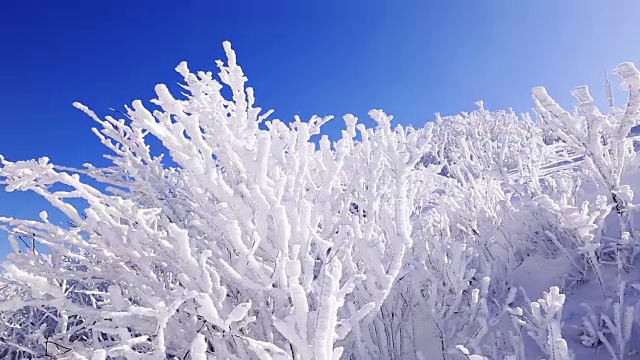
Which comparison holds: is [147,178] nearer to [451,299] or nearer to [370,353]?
[370,353]

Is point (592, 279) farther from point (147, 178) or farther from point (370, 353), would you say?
point (147, 178)

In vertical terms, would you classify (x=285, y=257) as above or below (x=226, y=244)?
below

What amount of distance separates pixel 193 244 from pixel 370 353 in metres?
0.98

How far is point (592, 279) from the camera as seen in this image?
2686 mm

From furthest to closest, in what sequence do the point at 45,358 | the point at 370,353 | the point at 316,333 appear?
1. the point at 370,353
2. the point at 45,358
3. the point at 316,333

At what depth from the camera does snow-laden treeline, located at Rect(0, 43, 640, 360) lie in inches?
61.9

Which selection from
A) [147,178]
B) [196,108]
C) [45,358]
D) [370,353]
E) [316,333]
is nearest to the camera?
[316,333]

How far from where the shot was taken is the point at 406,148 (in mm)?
2289

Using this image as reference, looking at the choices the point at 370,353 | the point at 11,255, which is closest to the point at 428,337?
the point at 370,353

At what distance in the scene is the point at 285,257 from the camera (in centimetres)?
159

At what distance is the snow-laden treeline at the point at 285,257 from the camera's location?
5.16 feet

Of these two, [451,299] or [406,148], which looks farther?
[451,299]

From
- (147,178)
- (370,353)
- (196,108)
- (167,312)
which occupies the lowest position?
(370,353)

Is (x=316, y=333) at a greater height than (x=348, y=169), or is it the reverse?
(x=348, y=169)
